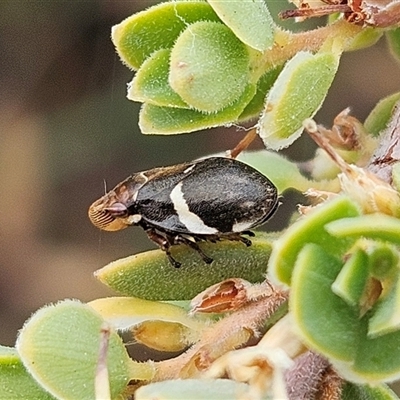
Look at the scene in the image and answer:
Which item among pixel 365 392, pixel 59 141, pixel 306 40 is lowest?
pixel 59 141

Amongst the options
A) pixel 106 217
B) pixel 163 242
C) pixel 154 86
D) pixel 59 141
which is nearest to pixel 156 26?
pixel 154 86

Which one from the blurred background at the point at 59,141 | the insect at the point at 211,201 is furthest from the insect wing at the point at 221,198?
the blurred background at the point at 59,141

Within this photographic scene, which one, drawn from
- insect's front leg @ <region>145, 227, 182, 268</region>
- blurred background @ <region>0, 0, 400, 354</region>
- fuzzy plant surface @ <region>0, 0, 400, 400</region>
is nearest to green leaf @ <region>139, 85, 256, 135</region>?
A: fuzzy plant surface @ <region>0, 0, 400, 400</region>

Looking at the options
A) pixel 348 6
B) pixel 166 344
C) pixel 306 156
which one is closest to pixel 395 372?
pixel 166 344

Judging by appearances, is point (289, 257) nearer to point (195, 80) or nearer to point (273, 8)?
point (195, 80)

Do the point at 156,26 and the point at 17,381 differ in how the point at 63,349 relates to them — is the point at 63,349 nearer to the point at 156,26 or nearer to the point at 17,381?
the point at 17,381

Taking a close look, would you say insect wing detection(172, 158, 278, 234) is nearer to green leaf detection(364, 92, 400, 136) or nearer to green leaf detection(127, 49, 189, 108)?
green leaf detection(127, 49, 189, 108)

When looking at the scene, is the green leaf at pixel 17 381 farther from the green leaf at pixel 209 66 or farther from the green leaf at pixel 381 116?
the green leaf at pixel 381 116
